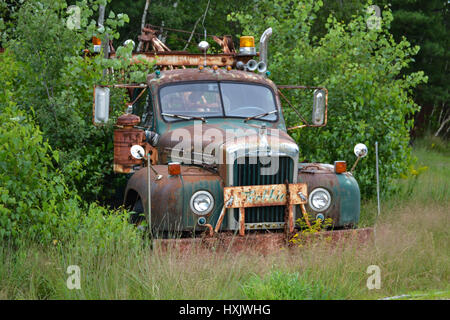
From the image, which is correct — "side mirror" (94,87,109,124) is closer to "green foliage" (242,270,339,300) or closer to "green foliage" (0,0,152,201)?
"green foliage" (0,0,152,201)

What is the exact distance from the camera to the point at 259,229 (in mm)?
7023

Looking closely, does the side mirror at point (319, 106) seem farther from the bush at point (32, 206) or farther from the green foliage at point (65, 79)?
the bush at point (32, 206)

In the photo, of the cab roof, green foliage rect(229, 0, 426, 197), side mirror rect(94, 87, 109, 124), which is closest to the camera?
side mirror rect(94, 87, 109, 124)

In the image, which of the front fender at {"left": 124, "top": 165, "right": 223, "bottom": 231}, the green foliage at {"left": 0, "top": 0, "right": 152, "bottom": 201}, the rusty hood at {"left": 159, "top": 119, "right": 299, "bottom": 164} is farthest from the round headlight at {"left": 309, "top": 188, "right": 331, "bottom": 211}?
the green foliage at {"left": 0, "top": 0, "right": 152, "bottom": 201}

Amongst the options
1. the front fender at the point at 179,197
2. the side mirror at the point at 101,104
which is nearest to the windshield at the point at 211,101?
the side mirror at the point at 101,104

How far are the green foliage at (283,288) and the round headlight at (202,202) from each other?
0.97 meters

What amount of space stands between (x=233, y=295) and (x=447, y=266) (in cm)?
267

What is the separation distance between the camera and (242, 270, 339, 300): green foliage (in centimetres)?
568

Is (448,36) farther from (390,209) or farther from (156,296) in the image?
(156,296)

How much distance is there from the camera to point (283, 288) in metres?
5.76

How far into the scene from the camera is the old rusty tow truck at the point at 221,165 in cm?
673

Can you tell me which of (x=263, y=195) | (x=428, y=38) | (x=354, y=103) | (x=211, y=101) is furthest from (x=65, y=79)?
(x=428, y=38)

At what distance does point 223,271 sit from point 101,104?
8.63ft

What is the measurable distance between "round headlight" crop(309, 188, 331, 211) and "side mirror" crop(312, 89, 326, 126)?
152 cm
